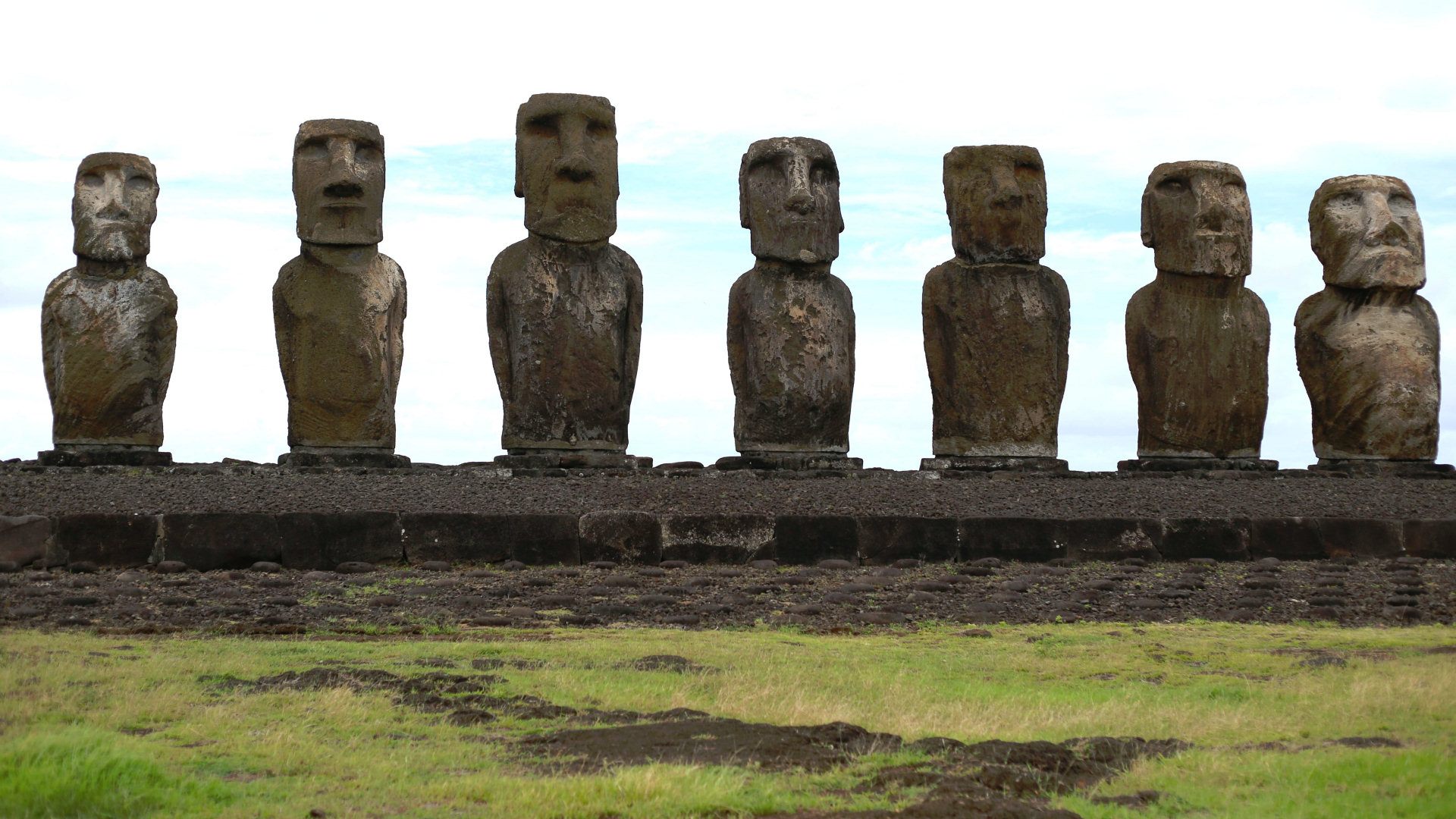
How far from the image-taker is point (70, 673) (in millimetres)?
5328

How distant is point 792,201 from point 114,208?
5944 millimetres

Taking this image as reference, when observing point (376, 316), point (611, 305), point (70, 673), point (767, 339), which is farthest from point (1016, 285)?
point (70, 673)

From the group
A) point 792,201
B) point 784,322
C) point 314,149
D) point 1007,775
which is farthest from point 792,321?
point 1007,775

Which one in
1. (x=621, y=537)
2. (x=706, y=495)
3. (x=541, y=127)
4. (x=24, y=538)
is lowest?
(x=24, y=538)

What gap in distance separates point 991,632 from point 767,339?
19.2 feet

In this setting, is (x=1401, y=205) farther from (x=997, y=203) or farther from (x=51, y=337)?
(x=51, y=337)

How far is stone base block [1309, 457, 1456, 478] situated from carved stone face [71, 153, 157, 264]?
10785 millimetres

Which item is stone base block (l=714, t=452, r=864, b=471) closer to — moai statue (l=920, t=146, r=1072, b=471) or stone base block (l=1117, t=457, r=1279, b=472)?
moai statue (l=920, t=146, r=1072, b=471)

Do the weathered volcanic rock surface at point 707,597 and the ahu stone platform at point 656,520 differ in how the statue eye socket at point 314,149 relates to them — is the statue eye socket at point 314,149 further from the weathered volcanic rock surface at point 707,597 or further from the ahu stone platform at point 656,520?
Answer: the weathered volcanic rock surface at point 707,597

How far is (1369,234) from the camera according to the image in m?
14.9

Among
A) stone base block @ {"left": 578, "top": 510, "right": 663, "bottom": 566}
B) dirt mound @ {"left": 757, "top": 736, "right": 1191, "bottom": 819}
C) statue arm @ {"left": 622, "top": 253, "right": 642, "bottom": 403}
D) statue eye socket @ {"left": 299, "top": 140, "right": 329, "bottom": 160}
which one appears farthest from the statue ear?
dirt mound @ {"left": 757, "top": 736, "right": 1191, "bottom": 819}

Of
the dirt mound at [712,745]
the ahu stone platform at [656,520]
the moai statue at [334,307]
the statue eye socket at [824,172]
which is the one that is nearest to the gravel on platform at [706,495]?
the ahu stone platform at [656,520]

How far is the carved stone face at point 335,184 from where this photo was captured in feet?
42.0

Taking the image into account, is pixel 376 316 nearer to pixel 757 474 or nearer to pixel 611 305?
pixel 611 305
